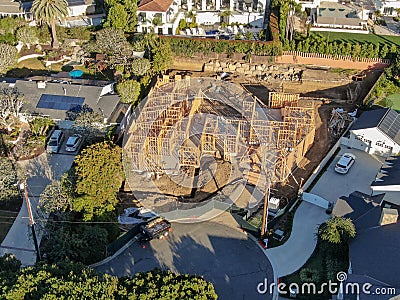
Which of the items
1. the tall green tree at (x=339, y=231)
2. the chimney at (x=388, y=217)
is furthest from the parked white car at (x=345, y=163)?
the chimney at (x=388, y=217)

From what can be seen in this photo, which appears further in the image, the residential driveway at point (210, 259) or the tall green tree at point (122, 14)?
the tall green tree at point (122, 14)

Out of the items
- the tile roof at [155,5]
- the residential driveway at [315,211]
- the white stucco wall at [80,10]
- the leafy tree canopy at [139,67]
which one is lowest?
the residential driveway at [315,211]

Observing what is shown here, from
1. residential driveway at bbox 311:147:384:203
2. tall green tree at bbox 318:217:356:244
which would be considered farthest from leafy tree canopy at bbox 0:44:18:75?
tall green tree at bbox 318:217:356:244

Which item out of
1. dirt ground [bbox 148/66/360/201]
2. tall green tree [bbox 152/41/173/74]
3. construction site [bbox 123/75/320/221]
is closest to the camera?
construction site [bbox 123/75/320/221]

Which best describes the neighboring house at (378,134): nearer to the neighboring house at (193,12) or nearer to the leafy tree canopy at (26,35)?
the neighboring house at (193,12)

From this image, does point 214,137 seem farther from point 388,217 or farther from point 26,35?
point 26,35

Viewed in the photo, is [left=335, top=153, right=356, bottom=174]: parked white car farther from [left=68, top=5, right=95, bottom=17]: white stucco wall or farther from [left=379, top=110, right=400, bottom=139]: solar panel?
[left=68, top=5, right=95, bottom=17]: white stucco wall
